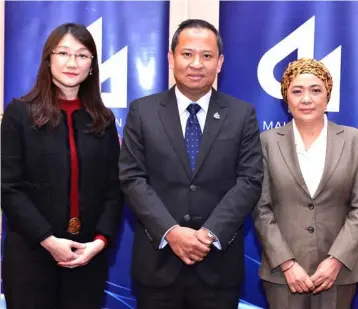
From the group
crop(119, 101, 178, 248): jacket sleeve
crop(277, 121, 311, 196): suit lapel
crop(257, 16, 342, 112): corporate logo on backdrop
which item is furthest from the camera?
crop(257, 16, 342, 112): corporate logo on backdrop

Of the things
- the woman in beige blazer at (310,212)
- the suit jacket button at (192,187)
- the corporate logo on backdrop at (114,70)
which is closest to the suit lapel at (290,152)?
the woman in beige blazer at (310,212)

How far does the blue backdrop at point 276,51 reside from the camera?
3.63 m

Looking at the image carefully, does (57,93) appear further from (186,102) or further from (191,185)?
(191,185)

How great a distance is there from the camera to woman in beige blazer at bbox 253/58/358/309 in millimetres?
2492

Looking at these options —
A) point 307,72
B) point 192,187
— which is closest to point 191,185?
point 192,187

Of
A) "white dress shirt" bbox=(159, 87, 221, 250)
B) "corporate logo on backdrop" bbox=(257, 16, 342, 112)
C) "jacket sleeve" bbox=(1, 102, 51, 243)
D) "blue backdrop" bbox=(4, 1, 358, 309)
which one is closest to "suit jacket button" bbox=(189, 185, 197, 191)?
"white dress shirt" bbox=(159, 87, 221, 250)

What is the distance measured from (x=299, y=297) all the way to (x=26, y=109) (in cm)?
149

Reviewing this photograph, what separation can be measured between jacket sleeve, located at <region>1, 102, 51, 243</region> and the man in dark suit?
40 centimetres

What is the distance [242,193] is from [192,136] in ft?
1.10

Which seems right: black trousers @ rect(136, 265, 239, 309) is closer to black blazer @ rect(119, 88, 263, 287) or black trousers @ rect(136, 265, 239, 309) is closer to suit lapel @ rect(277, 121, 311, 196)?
black blazer @ rect(119, 88, 263, 287)

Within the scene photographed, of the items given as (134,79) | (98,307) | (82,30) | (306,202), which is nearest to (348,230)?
(306,202)

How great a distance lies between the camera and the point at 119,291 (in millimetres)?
3910

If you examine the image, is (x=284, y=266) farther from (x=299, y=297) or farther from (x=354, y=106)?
(x=354, y=106)

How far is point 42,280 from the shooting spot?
237 cm
